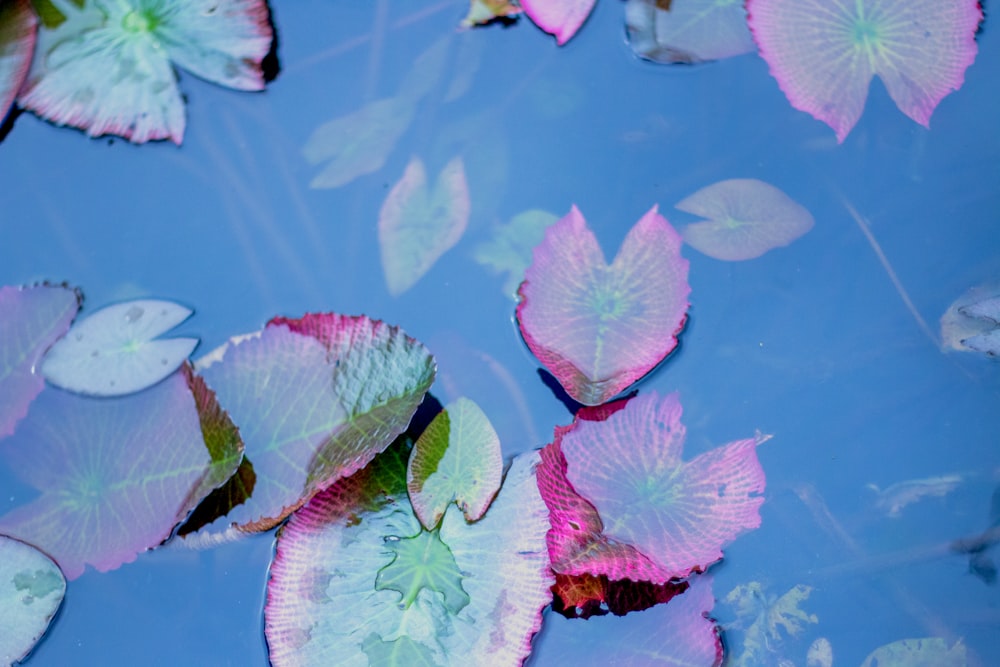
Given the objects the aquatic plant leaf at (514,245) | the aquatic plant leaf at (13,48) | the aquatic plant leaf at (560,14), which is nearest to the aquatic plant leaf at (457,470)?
the aquatic plant leaf at (514,245)

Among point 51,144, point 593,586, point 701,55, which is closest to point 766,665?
point 593,586

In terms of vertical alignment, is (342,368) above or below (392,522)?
above

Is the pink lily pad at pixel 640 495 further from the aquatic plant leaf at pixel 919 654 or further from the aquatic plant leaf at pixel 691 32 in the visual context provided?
the aquatic plant leaf at pixel 691 32

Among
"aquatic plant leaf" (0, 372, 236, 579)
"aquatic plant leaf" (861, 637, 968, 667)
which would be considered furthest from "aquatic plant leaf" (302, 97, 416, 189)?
"aquatic plant leaf" (861, 637, 968, 667)

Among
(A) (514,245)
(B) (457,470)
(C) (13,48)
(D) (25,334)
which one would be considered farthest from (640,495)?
(C) (13,48)

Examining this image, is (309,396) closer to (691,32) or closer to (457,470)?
(457,470)

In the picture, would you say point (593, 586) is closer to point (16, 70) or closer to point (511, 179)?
point (511, 179)
